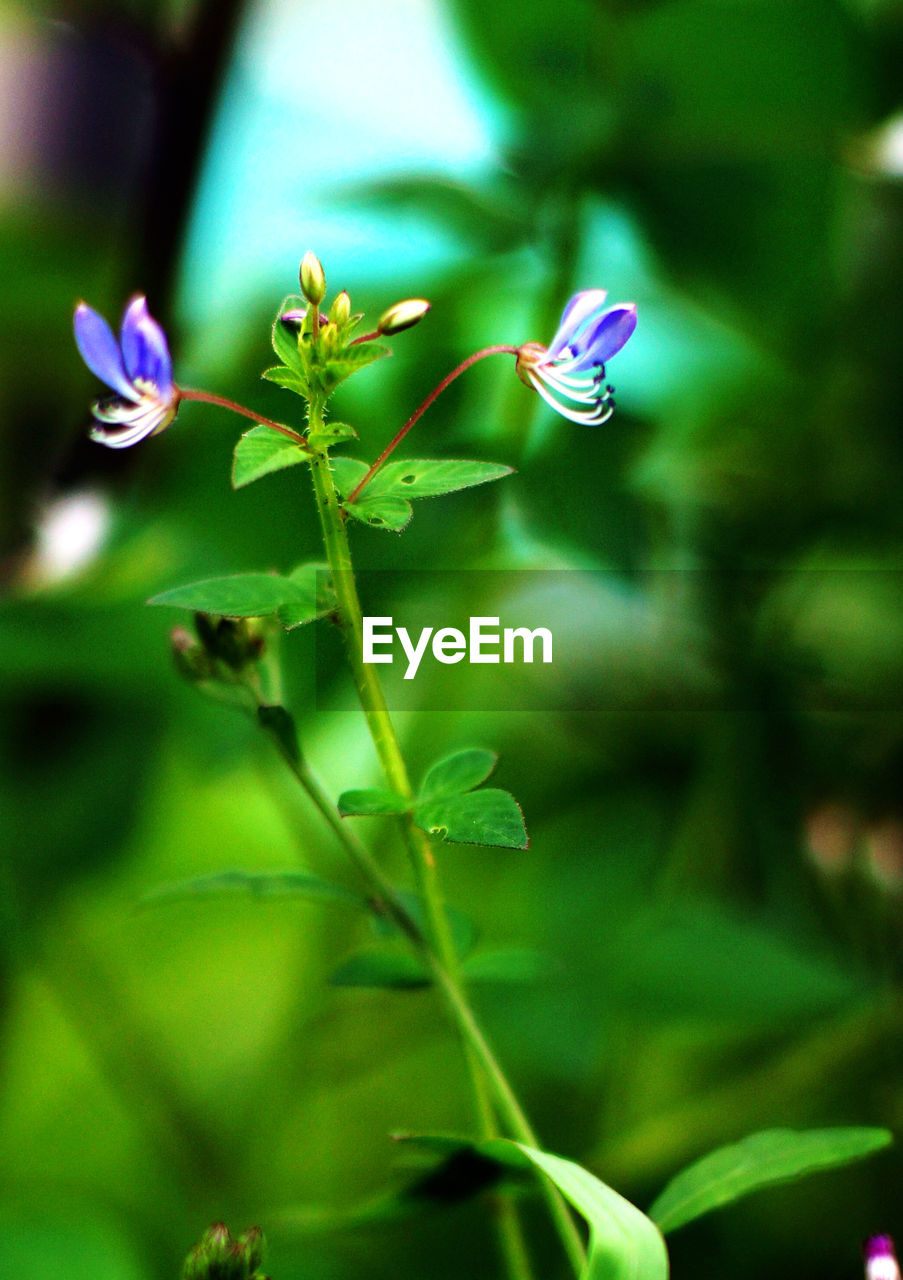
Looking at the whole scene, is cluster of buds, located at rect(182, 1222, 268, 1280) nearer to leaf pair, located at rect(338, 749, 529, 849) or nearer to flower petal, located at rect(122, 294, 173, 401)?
leaf pair, located at rect(338, 749, 529, 849)

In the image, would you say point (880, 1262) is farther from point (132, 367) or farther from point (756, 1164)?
point (132, 367)

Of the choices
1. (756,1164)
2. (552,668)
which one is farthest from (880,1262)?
(552,668)

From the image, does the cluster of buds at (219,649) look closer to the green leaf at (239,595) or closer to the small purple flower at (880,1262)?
the green leaf at (239,595)

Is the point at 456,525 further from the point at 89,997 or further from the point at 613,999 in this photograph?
the point at 89,997

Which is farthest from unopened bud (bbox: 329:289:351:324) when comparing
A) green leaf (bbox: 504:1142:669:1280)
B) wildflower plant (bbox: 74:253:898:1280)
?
green leaf (bbox: 504:1142:669:1280)

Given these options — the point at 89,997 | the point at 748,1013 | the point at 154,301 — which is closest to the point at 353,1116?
the point at 89,997
